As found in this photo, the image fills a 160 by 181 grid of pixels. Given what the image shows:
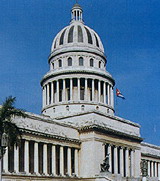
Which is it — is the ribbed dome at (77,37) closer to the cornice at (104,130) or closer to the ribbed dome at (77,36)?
the ribbed dome at (77,36)

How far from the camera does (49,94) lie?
9062cm

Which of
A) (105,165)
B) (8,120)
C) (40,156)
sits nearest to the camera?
(8,120)

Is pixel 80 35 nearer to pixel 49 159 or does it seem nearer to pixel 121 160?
pixel 121 160

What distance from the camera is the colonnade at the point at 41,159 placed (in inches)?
2306

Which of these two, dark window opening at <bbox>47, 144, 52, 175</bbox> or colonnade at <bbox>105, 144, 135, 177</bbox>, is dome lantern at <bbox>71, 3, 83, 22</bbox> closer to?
colonnade at <bbox>105, 144, 135, 177</bbox>

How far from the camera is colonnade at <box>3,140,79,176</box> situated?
192 ft

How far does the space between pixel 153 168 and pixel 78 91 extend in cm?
3403

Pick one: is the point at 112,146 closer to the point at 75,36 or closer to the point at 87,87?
the point at 87,87

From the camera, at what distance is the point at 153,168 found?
4183 inches

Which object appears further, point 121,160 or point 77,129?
point 121,160

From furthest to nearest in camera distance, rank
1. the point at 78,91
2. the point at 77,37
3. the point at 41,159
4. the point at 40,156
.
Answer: the point at 77,37 → the point at 78,91 → the point at 41,159 → the point at 40,156

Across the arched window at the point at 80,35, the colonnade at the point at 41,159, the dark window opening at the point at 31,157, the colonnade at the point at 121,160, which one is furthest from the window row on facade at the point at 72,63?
the dark window opening at the point at 31,157

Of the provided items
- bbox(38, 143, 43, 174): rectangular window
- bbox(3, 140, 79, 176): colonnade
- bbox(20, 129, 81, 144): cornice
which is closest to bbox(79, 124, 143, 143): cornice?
bbox(20, 129, 81, 144): cornice

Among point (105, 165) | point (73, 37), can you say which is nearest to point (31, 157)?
point (105, 165)
